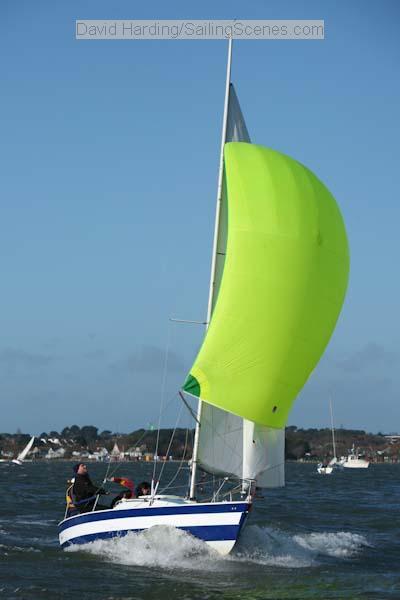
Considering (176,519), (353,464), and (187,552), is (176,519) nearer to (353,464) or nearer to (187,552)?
(187,552)

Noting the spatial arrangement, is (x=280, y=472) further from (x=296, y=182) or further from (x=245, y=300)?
(x=296, y=182)

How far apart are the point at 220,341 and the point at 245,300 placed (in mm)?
841

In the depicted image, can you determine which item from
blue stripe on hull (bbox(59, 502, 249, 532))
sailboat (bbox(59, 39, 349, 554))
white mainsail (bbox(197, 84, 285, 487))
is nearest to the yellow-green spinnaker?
sailboat (bbox(59, 39, 349, 554))

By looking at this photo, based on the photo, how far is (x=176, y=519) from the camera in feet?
60.7

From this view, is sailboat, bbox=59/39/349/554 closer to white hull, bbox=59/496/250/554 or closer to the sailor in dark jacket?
white hull, bbox=59/496/250/554

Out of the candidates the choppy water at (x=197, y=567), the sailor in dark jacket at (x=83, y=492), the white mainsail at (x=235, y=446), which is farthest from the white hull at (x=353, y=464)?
the white mainsail at (x=235, y=446)

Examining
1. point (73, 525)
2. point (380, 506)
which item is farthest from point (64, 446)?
point (73, 525)

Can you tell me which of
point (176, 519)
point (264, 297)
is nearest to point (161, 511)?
point (176, 519)

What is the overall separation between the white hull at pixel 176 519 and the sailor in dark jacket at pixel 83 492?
88 centimetres

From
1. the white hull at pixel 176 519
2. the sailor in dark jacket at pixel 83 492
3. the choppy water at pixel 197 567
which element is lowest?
the choppy water at pixel 197 567

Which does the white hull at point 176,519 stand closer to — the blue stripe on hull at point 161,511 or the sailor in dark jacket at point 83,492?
the blue stripe on hull at point 161,511

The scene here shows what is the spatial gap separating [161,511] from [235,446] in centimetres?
196

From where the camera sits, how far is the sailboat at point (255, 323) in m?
18.6

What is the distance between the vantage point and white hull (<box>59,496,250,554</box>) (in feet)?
60.0
